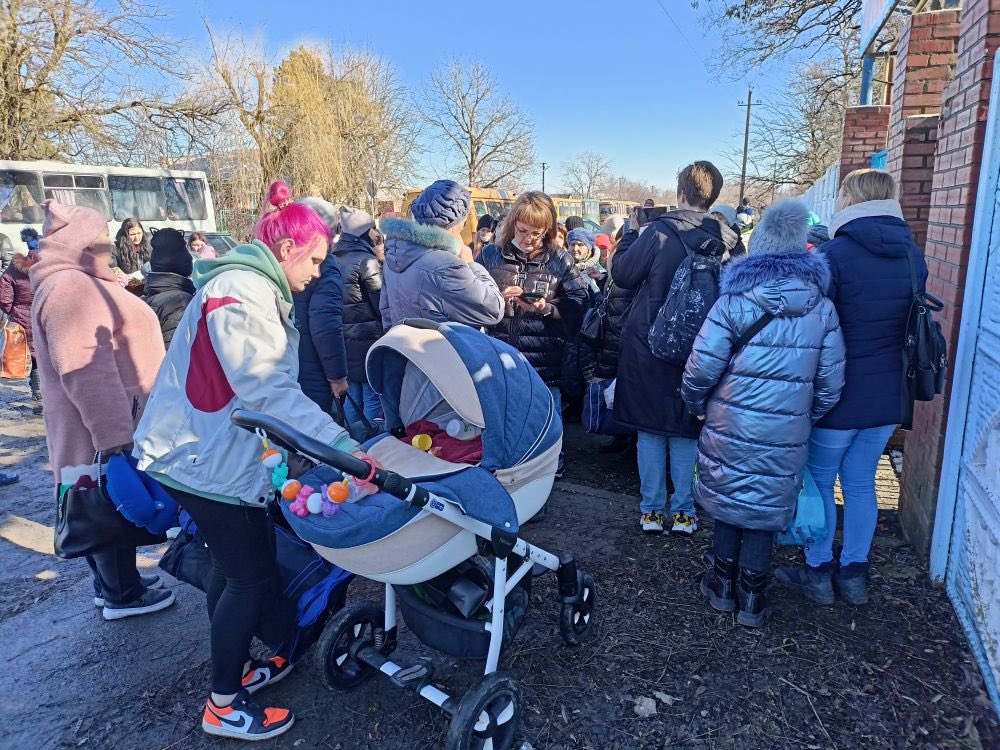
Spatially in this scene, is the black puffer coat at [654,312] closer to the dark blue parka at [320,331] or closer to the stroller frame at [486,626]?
the stroller frame at [486,626]

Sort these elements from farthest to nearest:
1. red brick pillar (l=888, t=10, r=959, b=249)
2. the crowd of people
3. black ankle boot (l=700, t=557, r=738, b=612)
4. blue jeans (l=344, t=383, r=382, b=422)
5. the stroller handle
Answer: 1. blue jeans (l=344, t=383, r=382, b=422)
2. red brick pillar (l=888, t=10, r=959, b=249)
3. black ankle boot (l=700, t=557, r=738, b=612)
4. the crowd of people
5. the stroller handle

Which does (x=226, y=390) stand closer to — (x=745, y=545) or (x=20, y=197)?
(x=745, y=545)

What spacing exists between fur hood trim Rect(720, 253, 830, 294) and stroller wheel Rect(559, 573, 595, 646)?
1450 millimetres

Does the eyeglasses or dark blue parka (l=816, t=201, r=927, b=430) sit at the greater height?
the eyeglasses

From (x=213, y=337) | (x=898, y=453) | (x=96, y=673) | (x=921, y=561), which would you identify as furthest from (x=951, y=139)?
(x=96, y=673)

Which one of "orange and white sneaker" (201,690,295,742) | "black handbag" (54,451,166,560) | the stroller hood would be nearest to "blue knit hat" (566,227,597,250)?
the stroller hood

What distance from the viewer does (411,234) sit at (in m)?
3.71

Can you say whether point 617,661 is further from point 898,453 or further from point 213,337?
point 898,453

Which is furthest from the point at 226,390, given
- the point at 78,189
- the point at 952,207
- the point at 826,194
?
the point at 78,189

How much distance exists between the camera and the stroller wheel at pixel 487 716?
2.11 metres

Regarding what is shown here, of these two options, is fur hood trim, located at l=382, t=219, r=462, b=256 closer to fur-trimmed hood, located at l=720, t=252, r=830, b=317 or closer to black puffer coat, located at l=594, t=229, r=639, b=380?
black puffer coat, located at l=594, t=229, r=639, b=380

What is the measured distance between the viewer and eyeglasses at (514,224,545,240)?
4.30 meters

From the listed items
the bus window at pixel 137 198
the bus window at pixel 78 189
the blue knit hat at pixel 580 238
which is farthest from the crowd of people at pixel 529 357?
the bus window at pixel 137 198

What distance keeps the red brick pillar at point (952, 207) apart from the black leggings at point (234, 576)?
328 cm
